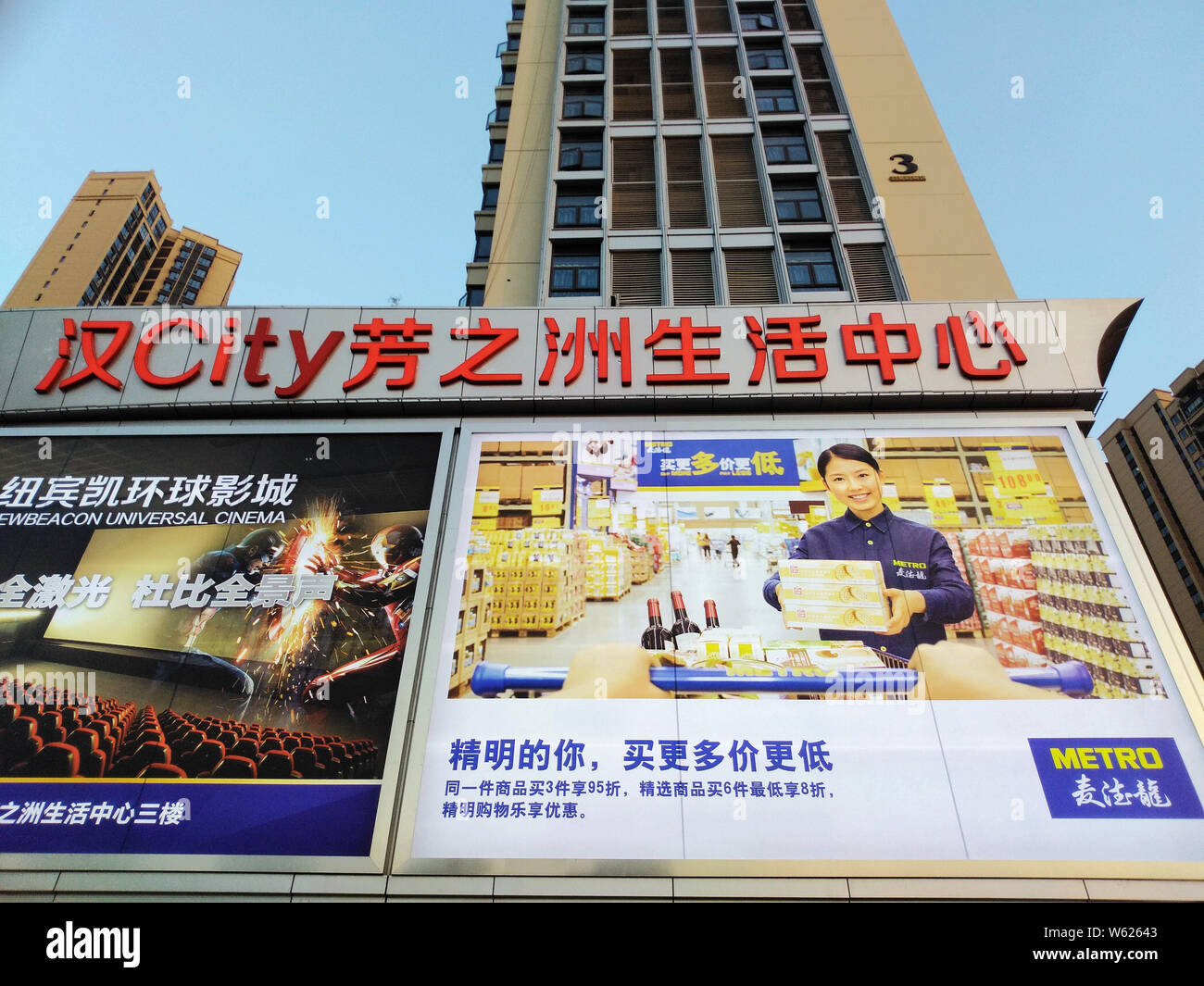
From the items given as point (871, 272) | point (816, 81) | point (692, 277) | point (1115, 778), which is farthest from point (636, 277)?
point (1115, 778)

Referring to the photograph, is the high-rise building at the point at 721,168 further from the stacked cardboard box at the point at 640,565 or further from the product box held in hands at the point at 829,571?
the product box held in hands at the point at 829,571

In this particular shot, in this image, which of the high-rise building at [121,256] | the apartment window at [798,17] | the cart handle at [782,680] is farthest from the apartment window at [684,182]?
the high-rise building at [121,256]

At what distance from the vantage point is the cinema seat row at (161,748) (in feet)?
20.2

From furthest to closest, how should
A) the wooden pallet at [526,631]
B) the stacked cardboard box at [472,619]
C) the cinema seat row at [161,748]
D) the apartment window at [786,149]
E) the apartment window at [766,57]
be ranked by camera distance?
the apartment window at [766,57] → the apartment window at [786,149] → the wooden pallet at [526,631] → the stacked cardboard box at [472,619] → the cinema seat row at [161,748]

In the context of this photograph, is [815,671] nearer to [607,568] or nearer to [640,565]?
[640,565]

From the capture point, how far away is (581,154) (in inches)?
591

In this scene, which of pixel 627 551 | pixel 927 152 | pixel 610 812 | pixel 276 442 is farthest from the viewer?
pixel 927 152

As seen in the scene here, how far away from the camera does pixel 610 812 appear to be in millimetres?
5887

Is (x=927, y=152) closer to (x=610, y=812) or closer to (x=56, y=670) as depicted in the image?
(x=610, y=812)

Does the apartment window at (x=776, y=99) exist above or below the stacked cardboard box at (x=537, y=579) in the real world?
above

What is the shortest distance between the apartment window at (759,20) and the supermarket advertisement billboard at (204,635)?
52.3ft

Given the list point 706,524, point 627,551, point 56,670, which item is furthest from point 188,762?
point 706,524

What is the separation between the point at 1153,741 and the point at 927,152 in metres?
13.1

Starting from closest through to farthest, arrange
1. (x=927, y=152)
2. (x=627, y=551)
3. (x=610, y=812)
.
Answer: (x=610, y=812)
(x=627, y=551)
(x=927, y=152)
